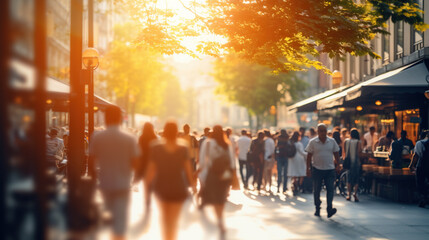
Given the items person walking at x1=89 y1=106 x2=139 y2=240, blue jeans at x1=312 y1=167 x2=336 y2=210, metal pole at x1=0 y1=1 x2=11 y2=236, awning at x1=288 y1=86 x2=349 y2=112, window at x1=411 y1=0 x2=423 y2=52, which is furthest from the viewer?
awning at x1=288 y1=86 x2=349 y2=112

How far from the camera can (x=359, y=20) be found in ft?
44.7

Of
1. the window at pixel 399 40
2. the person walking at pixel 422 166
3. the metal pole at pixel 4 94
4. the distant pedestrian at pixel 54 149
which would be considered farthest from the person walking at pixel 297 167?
the metal pole at pixel 4 94

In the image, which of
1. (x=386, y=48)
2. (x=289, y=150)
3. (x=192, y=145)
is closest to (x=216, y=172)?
(x=192, y=145)

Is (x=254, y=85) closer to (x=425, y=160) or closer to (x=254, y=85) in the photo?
(x=254, y=85)

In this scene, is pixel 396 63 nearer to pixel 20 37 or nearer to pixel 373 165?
pixel 373 165

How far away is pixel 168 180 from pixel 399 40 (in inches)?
807

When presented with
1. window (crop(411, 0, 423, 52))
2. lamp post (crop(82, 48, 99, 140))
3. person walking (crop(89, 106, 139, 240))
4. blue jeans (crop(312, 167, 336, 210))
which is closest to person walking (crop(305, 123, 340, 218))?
blue jeans (crop(312, 167, 336, 210))

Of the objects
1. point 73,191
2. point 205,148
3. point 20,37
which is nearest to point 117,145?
point 73,191

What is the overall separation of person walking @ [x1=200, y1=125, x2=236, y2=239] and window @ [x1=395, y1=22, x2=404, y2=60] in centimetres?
1709

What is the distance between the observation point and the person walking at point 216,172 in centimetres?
846

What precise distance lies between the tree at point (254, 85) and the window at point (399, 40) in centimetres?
2227

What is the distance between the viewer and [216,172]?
8977 mm

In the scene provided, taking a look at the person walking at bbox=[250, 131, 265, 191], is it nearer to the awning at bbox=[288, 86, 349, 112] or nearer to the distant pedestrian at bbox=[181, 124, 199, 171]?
the distant pedestrian at bbox=[181, 124, 199, 171]

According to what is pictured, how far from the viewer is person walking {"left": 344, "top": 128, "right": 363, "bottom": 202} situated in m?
17.5
